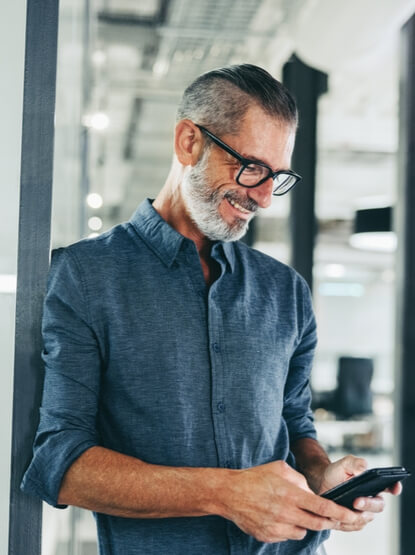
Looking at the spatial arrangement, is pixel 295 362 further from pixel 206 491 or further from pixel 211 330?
pixel 206 491

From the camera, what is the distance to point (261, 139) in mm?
1393

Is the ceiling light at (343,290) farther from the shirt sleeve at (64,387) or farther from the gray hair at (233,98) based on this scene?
the shirt sleeve at (64,387)

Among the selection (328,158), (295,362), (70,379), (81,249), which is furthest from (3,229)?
(328,158)

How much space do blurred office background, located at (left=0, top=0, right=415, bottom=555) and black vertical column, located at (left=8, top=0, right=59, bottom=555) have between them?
0.13 ft

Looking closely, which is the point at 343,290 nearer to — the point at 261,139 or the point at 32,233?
the point at 261,139

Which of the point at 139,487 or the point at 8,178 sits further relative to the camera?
the point at 8,178

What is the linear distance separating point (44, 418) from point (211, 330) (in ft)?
1.17

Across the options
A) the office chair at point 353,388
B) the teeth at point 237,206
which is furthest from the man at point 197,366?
the office chair at point 353,388

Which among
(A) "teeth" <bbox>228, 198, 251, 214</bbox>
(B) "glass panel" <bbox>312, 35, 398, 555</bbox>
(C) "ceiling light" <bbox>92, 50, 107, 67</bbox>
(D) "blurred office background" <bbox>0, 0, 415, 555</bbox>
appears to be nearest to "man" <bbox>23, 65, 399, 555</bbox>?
(A) "teeth" <bbox>228, 198, 251, 214</bbox>

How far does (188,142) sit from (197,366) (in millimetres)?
480

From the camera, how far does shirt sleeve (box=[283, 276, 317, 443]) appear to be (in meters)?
1.54

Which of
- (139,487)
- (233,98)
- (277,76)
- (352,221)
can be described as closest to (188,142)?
(233,98)

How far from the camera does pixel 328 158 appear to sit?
8.14 meters

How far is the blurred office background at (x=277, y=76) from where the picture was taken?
2311mm
